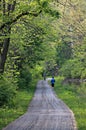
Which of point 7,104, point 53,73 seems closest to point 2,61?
point 7,104

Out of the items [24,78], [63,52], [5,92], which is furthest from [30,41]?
[63,52]

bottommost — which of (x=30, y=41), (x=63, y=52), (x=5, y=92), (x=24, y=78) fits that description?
(x=63, y=52)

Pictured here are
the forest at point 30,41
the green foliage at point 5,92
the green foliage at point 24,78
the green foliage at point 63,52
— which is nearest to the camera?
the forest at point 30,41

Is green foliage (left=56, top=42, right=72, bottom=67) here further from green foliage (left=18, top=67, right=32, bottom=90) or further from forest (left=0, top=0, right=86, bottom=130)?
green foliage (left=18, top=67, right=32, bottom=90)

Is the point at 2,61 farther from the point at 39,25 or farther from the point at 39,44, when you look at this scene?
the point at 39,44

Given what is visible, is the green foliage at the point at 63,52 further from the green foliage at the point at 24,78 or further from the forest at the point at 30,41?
the green foliage at the point at 24,78

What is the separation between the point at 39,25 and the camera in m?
23.2

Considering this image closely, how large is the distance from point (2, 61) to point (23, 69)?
A: 27326mm

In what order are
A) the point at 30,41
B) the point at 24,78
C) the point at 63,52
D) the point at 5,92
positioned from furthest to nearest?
the point at 63,52 < the point at 24,78 < the point at 30,41 < the point at 5,92

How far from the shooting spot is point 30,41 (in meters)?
37.4

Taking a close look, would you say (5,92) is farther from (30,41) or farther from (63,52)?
(63,52)

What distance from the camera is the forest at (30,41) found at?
1916cm

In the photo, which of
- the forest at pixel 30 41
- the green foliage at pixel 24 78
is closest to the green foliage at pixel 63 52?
the forest at pixel 30 41

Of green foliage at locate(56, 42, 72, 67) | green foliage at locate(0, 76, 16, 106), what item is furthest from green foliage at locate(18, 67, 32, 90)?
green foliage at locate(56, 42, 72, 67)
